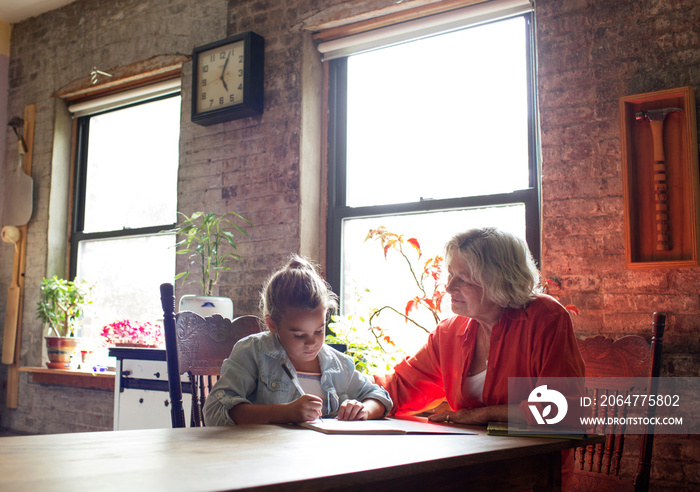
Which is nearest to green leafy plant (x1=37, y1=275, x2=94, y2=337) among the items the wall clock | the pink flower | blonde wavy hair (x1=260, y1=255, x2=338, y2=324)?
the pink flower

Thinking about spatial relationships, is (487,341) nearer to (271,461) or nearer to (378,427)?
(378,427)

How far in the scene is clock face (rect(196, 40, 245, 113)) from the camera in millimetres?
3740

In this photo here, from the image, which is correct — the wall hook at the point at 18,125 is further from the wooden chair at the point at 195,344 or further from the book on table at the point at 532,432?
the book on table at the point at 532,432

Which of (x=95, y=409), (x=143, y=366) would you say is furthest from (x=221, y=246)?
(x=95, y=409)

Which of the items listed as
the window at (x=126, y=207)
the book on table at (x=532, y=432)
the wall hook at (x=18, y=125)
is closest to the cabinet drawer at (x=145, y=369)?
the window at (x=126, y=207)

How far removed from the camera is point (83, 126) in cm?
499

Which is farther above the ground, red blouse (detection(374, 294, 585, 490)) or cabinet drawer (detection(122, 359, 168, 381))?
red blouse (detection(374, 294, 585, 490))

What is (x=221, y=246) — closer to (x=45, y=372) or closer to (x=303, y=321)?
(x=45, y=372)

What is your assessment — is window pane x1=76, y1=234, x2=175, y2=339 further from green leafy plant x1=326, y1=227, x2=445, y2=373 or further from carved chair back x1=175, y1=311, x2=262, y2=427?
carved chair back x1=175, y1=311, x2=262, y2=427

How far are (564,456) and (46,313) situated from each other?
384cm

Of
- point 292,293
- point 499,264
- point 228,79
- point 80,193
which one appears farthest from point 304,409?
point 80,193

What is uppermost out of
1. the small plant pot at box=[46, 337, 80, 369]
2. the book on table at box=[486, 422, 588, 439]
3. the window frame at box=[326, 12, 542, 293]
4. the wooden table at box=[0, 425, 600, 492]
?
the window frame at box=[326, 12, 542, 293]

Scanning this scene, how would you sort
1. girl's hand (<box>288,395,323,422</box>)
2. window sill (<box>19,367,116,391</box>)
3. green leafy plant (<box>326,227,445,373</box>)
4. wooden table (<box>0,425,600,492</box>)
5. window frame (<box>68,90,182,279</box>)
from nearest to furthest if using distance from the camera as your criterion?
wooden table (<box>0,425,600,492</box>), girl's hand (<box>288,395,323,422</box>), green leafy plant (<box>326,227,445,373</box>), window sill (<box>19,367,116,391</box>), window frame (<box>68,90,182,279</box>)

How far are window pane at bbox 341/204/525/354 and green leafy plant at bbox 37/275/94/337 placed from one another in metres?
2.10
